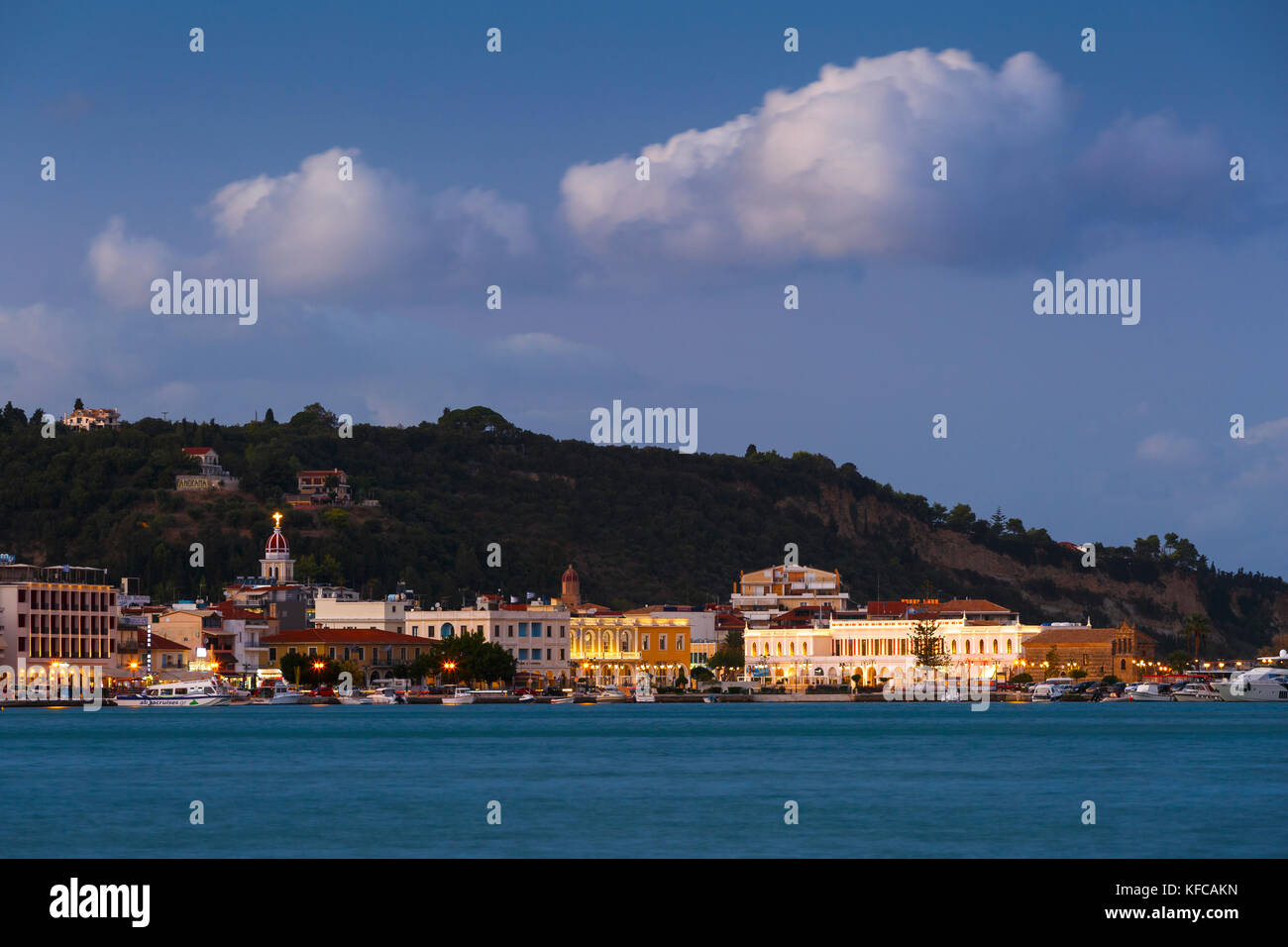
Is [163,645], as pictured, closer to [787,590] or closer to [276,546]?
[276,546]

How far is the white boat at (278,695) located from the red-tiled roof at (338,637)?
126 inches

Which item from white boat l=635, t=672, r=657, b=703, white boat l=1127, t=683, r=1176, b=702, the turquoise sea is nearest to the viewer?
the turquoise sea

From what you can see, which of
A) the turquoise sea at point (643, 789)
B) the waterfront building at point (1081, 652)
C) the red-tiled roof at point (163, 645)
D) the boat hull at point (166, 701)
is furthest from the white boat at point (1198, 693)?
the red-tiled roof at point (163, 645)

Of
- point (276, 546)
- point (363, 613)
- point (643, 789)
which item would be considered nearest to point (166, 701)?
point (363, 613)

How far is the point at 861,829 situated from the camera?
153ft

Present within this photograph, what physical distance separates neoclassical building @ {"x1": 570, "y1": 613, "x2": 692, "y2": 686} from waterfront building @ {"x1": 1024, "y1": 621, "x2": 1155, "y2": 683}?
95.1 ft

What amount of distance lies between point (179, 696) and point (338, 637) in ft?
62.8

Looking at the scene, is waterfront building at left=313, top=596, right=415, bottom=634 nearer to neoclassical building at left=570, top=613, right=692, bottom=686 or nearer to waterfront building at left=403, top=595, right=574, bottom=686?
waterfront building at left=403, top=595, right=574, bottom=686

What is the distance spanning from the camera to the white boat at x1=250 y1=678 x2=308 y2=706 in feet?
452

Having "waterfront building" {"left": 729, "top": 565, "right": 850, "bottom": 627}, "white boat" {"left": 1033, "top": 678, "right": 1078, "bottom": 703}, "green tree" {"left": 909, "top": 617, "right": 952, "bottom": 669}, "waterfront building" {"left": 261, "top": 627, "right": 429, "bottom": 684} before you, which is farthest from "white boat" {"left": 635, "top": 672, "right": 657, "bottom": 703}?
"waterfront building" {"left": 729, "top": 565, "right": 850, "bottom": 627}

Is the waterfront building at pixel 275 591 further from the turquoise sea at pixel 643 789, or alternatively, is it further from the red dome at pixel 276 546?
the turquoise sea at pixel 643 789
